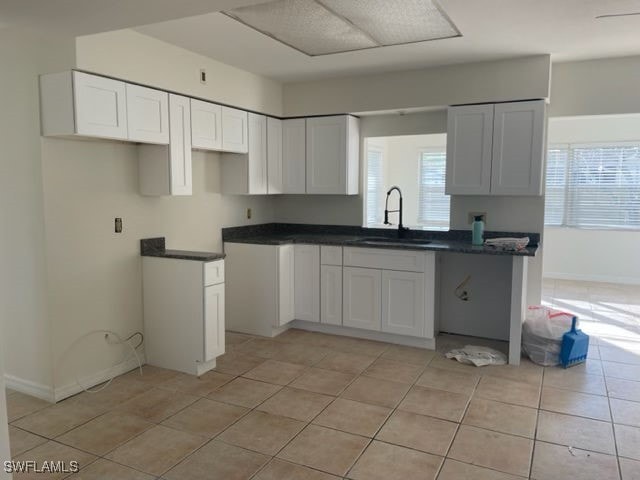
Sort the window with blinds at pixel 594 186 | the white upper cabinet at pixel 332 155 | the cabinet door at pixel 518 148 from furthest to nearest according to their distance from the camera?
the window with blinds at pixel 594 186 → the white upper cabinet at pixel 332 155 → the cabinet door at pixel 518 148

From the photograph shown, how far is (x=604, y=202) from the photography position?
700cm

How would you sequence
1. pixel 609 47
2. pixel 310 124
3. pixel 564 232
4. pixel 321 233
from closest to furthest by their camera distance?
1. pixel 609 47
2. pixel 310 124
3. pixel 321 233
4. pixel 564 232

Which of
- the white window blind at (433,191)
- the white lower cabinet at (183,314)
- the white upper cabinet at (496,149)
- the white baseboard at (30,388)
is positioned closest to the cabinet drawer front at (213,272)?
the white lower cabinet at (183,314)

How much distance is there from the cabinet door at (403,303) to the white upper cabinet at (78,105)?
2.45 meters

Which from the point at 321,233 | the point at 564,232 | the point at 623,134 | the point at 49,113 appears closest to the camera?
the point at 49,113

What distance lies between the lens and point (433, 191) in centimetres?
712

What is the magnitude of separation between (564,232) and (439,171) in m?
2.07

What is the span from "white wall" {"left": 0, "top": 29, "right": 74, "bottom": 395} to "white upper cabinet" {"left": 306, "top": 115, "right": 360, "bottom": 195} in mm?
2379

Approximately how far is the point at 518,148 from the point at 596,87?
0.93 m

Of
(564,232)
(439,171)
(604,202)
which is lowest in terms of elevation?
(564,232)

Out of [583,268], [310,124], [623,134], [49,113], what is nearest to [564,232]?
[583,268]

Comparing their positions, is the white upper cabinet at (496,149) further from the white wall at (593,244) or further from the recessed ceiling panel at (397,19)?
the white wall at (593,244)

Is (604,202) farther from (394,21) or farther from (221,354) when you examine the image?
(221,354)

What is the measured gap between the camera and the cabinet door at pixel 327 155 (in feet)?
15.5
